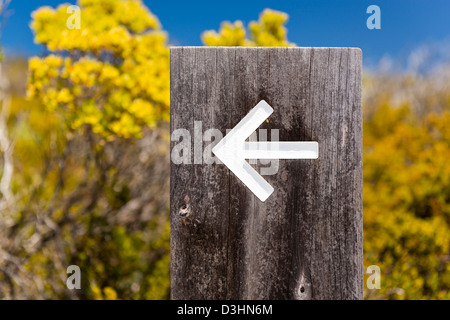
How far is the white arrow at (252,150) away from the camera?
1406mm

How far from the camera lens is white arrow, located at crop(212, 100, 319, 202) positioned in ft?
4.61

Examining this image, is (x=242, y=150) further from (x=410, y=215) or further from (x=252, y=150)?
(x=410, y=215)

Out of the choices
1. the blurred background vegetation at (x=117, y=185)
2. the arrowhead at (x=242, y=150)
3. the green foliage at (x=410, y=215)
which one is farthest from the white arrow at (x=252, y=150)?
the green foliage at (x=410, y=215)

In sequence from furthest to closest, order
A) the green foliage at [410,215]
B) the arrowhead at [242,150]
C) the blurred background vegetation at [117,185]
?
the green foliage at [410,215]
the blurred background vegetation at [117,185]
the arrowhead at [242,150]

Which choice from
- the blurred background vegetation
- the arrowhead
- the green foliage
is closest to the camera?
the arrowhead

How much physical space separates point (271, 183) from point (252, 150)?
0.15 m

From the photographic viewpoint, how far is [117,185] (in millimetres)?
3863

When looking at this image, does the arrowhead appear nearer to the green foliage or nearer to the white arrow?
the white arrow

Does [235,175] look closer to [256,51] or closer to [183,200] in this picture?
[183,200]

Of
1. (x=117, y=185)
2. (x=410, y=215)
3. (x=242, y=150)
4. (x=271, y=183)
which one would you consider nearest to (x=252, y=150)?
(x=242, y=150)

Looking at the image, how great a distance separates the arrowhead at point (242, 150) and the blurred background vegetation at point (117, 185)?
1.39 meters

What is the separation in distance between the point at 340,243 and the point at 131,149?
3.08 meters

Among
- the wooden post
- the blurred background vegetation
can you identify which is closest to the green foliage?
the blurred background vegetation

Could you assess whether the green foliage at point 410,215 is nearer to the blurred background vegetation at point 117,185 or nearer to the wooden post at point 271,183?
the blurred background vegetation at point 117,185
